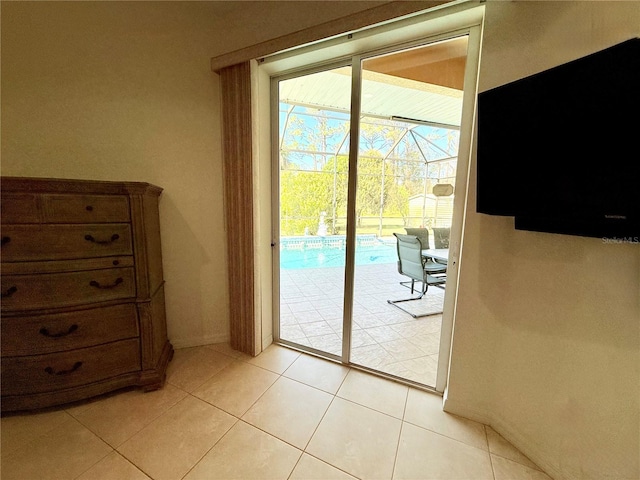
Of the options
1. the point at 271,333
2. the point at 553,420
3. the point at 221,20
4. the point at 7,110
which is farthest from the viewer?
the point at 271,333

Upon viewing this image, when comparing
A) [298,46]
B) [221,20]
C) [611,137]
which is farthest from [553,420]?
[221,20]

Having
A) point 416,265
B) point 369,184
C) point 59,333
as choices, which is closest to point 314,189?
point 369,184

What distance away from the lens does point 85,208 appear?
132 cm

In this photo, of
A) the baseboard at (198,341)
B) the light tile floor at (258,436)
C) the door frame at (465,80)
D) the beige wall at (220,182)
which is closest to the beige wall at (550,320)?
the beige wall at (220,182)

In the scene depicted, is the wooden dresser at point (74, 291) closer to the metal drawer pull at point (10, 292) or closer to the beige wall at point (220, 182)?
the metal drawer pull at point (10, 292)

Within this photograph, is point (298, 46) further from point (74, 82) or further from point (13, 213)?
point (13, 213)

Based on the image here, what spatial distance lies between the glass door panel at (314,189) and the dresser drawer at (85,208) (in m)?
1.12

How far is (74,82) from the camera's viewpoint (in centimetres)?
160

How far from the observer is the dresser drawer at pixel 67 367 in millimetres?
1296

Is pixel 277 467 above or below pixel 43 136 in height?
below

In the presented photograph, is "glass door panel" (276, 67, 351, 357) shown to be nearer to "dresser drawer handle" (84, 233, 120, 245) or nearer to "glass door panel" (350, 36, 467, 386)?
"glass door panel" (350, 36, 467, 386)

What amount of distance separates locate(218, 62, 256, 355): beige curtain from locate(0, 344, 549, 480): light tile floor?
1.55 feet

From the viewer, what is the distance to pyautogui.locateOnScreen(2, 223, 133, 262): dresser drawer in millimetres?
1207

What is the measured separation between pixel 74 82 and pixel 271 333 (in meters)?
2.46
